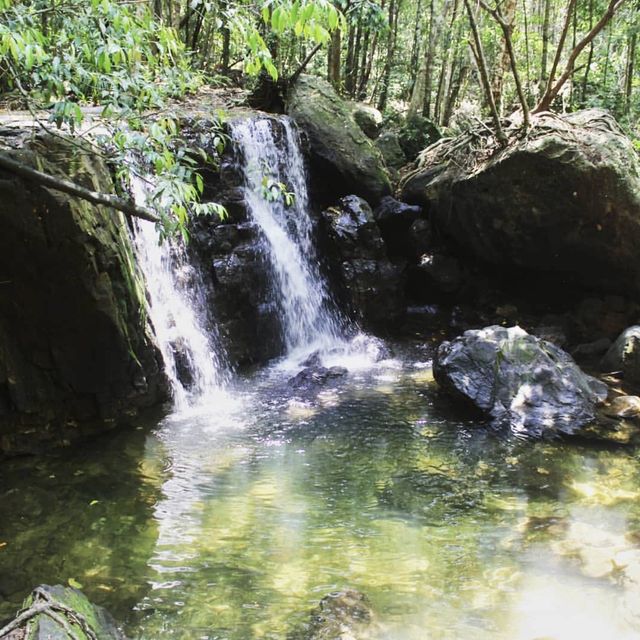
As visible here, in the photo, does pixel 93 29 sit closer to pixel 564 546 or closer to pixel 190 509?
pixel 190 509

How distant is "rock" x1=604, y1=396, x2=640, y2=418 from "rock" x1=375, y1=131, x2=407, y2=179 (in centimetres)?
682

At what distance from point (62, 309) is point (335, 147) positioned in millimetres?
6564

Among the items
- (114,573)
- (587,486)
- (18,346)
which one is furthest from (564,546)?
(18,346)

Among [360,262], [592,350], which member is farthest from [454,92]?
[592,350]

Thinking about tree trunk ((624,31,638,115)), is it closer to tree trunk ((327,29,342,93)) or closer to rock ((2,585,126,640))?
tree trunk ((327,29,342,93))

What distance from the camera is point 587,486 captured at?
512 cm

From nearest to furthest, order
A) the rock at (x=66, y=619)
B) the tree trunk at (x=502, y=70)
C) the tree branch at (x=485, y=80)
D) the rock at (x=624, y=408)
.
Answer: the rock at (x=66, y=619) < the rock at (x=624, y=408) < the tree branch at (x=485, y=80) < the tree trunk at (x=502, y=70)

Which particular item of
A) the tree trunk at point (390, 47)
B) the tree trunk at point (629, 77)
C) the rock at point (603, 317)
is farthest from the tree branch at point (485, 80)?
the tree trunk at point (390, 47)

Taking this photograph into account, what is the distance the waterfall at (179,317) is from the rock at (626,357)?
5.46 meters

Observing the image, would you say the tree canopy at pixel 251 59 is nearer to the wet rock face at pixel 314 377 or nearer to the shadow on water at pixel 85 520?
the shadow on water at pixel 85 520

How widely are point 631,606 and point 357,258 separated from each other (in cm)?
718

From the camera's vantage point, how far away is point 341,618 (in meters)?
3.36

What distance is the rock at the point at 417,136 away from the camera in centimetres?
1209

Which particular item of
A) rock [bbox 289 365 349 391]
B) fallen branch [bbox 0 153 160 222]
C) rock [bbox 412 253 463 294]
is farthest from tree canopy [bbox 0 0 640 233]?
rock [bbox 289 365 349 391]
